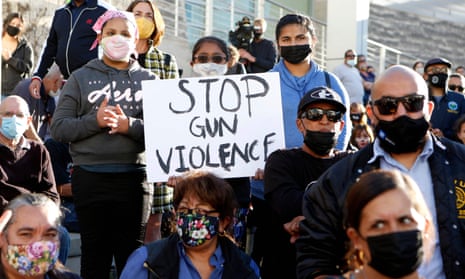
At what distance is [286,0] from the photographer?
72.3 feet

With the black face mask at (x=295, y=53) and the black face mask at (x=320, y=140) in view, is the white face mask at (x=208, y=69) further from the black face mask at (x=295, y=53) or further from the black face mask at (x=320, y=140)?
the black face mask at (x=320, y=140)

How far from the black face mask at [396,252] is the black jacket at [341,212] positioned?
0.61 m

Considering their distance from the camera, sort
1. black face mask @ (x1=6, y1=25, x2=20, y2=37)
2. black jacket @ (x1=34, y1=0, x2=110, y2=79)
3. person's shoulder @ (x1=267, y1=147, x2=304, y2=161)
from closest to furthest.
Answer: person's shoulder @ (x1=267, y1=147, x2=304, y2=161)
black jacket @ (x1=34, y1=0, x2=110, y2=79)
black face mask @ (x1=6, y1=25, x2=20, y2=37)

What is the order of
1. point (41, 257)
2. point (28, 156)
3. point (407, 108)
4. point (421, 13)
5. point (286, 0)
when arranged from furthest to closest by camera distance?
point (421, 13)
point (286, 0)
point (28, 156)
point (41, 257)
point (407, 108)

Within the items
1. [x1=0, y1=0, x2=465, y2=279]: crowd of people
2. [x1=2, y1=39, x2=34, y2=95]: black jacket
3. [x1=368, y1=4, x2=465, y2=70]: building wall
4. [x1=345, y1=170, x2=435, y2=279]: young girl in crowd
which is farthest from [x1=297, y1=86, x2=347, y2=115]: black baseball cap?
[x1=368, y1=4, x2=465, y2=70]: building wall

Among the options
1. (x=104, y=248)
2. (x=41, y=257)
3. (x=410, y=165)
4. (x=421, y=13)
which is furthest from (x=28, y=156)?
(x=421, y=13)

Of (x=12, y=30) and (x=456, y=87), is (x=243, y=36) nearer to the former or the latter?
(x=456, y=87)

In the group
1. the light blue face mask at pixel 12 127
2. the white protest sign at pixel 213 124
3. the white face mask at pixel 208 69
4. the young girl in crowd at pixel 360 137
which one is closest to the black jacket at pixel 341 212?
the white protest sign at pixel 213 124

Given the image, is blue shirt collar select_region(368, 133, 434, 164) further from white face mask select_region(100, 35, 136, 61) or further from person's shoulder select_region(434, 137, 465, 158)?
white face mask select_region(100, 35, 136, 61)

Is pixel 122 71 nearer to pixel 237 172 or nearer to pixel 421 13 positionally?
pixel 237 172

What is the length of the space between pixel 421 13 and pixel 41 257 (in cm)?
2469

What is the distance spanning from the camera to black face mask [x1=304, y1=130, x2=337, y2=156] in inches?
222

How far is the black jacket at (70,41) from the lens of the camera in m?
7.88

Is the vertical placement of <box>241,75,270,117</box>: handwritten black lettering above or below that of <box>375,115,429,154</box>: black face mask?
above
